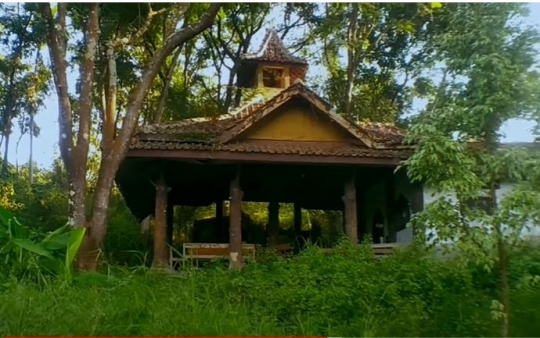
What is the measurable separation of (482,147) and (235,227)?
5.78 m

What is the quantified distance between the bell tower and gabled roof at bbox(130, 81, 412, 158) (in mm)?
3122

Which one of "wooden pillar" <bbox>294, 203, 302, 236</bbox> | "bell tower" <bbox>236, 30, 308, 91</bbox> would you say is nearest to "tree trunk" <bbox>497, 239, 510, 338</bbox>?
"wooden pillar" <bbox>294, 203, 302, 236</bbox>

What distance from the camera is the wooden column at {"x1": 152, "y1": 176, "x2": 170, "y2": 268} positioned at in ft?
37.2

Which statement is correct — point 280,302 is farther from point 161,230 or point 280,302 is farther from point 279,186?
point 279,186

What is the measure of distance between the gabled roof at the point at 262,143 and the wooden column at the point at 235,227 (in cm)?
83

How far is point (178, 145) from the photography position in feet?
37.6

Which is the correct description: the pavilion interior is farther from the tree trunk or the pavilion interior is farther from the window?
the tree trunk

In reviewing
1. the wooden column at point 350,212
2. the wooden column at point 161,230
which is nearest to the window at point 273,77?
the wooden column at point 350,212

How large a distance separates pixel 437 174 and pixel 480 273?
198cm

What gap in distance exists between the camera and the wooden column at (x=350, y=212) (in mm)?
12000

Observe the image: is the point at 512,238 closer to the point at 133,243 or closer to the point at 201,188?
the point at 201,188

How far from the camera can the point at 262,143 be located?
40.9 feet

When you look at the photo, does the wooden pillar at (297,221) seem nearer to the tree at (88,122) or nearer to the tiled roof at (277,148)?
the tiled roof at (277,148)

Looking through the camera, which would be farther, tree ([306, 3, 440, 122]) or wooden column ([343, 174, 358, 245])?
tree ([306, 3, 440, 122])
